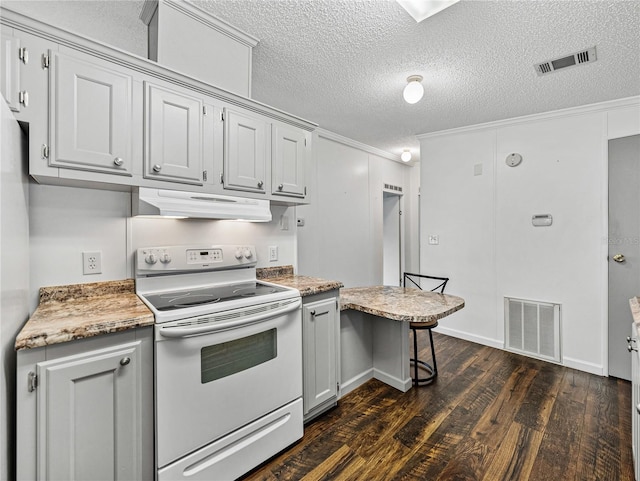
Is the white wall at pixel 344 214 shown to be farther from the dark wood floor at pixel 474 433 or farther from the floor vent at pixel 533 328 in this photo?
the floor vent at pixel 533 328

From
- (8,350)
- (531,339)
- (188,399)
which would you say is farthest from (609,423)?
(8,350)

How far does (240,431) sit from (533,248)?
3.40m

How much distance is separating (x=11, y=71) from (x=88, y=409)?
143 centimetres

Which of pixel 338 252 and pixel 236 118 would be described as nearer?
pixel 236 118

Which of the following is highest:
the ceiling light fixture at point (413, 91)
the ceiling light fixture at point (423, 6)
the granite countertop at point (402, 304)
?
the ceiling light fixture at point (423, 6)

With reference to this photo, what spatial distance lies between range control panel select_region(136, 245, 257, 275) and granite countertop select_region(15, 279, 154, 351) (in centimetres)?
16

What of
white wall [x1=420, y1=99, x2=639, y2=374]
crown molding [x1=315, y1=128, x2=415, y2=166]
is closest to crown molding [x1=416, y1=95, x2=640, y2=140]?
white wall [x1=420, y1=99, x2=639, y2=374]

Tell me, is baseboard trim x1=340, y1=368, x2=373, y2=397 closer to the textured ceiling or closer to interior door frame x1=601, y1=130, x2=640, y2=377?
interior door frame x1=601, y1=130, x2=640, y2=377

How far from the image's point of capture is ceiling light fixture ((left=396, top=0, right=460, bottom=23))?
1.68 m

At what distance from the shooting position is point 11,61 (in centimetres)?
125

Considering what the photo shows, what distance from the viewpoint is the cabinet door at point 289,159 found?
223 centimetres

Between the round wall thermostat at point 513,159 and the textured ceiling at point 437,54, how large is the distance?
46 cm

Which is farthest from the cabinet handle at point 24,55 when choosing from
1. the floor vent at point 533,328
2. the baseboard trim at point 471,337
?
the baseboard trim at point 471,337

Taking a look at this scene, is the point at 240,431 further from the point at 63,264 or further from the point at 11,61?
the point at 11,61
